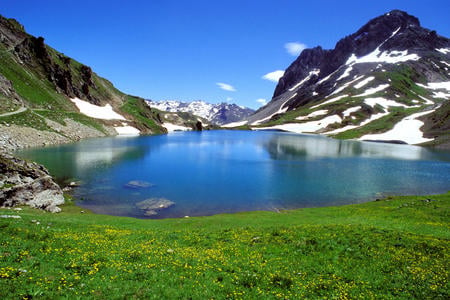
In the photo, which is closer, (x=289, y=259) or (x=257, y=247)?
(x=289, y=259)

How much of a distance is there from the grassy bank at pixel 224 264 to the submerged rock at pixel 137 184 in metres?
28.6

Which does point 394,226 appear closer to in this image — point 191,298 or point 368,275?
point 368,275

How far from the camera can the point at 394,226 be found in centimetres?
2653

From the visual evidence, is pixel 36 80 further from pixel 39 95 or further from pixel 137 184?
pixel 137 184

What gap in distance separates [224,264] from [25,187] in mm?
34913

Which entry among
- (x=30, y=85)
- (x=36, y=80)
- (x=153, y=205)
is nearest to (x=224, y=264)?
(x=153, y=205)

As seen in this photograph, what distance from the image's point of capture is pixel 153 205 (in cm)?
4184

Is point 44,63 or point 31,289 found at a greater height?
point 44,63

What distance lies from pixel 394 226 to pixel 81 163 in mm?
69682

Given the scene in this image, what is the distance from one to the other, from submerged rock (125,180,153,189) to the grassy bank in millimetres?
28614

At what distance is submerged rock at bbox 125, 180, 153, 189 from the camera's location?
5191cm

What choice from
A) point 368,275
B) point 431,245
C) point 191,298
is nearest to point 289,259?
point 368,275

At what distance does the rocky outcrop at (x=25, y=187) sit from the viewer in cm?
3541

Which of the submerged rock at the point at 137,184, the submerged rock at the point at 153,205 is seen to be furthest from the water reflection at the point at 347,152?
the submerged rock at the point at 153,205
